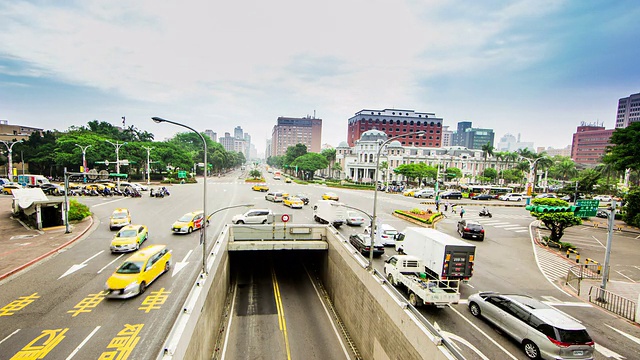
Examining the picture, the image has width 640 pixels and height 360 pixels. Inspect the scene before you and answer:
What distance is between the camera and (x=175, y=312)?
14242mm

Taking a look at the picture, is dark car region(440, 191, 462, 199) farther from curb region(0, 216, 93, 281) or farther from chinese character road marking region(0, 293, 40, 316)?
chinese character road marking region(0, 293, 40, 316)

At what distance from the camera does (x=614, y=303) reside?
54.9ft

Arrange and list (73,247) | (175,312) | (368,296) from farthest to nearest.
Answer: (73,247) → (368,296) → (175,312)

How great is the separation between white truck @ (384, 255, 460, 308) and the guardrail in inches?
358

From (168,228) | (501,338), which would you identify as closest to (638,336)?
A: (501,338)

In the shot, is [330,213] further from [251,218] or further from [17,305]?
[17,305]

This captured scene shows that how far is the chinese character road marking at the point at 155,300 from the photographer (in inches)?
576

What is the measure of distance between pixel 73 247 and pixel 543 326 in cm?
3049

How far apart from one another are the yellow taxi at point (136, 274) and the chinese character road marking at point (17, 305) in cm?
315

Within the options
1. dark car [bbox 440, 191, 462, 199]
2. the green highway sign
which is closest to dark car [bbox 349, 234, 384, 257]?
the green highway sign

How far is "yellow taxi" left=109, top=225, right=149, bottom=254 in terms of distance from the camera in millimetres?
21969

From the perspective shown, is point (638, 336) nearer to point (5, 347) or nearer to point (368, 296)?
point (368, 296)

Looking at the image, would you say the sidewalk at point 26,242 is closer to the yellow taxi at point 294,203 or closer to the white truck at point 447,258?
the yellow taxi at point 294,203

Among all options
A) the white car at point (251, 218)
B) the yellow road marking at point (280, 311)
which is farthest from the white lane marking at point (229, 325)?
the white car at point (251, 218)
